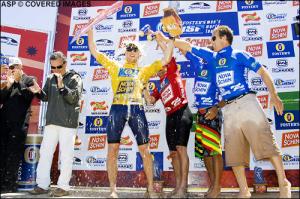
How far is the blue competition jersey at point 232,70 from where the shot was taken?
139 inches

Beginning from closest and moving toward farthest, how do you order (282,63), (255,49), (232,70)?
1. (232,70)
2. (282,63)
3. (255,49)

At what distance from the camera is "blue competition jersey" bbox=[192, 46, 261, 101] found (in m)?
3.53

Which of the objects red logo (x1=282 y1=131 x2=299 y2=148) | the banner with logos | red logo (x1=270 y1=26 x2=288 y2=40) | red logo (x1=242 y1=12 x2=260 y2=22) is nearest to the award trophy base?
red logo (x1=282 y1=131 x2=299 y2=148)

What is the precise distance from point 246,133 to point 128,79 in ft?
4.71

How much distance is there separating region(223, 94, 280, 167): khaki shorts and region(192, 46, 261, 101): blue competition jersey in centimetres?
11

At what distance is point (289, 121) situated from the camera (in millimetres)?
5098

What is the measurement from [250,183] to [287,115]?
1.18 metres

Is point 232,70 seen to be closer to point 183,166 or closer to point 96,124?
point 183,166

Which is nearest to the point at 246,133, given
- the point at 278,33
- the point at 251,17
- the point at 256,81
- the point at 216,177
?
→ the point at 216,177

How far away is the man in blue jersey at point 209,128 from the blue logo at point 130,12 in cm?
207

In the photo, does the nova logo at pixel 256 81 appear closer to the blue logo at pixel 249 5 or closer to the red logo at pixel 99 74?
the blue logo at pixel 249 5

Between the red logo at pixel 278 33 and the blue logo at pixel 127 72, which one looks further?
the red logo at pixel 278 33

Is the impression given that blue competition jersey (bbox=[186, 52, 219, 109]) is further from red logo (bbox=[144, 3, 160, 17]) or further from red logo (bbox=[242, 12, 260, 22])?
red logo (bbox=[144, 3, 160, 17])

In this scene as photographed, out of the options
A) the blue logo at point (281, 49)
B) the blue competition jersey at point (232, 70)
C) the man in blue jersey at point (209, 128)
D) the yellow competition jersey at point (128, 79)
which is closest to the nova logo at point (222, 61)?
the blue competition jersey at point (232, 70)
